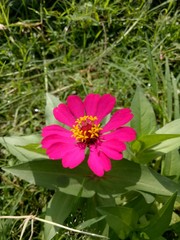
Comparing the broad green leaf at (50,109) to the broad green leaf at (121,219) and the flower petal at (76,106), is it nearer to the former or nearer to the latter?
the flower petal at (76,106)

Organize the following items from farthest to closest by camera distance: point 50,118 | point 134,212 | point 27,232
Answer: point 27,232, point 50,118, point 134,212

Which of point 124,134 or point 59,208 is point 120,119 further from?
point 59,208

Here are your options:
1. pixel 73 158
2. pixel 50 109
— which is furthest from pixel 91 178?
pixel 50 109

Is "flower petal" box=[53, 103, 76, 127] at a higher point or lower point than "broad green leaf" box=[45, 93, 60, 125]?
higher

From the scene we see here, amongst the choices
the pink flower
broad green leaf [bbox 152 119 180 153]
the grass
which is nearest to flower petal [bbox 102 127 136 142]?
the pink flower

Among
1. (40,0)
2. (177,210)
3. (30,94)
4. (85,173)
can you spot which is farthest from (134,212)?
(40,0)

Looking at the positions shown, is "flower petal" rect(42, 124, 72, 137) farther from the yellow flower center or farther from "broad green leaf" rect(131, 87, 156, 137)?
"broad green leaf" rect(131, 87, 156, 137)

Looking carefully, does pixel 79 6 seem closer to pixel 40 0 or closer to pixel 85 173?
pixel 40 0
